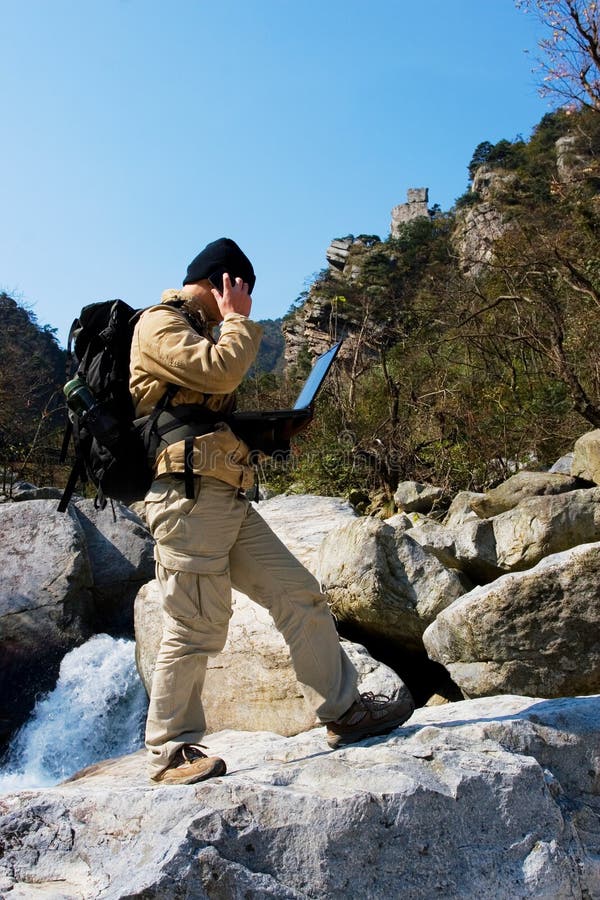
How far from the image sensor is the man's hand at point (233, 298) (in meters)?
3.09

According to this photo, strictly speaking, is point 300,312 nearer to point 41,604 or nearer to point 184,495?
point 41,604

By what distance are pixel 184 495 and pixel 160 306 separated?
2.55 ft

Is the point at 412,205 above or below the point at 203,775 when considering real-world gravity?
above

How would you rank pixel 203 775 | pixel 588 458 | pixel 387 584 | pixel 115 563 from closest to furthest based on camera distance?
pixel 203 775 < pixel 387 584 < pixel 588 458 < pixel 115 563

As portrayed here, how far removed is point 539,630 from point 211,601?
2.17m

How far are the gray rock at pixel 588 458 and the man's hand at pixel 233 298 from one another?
16.3 ft

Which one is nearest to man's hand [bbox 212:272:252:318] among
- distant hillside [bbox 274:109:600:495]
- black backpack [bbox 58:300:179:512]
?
black backpack [bbox 58:300:179:512]

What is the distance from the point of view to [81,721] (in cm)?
723

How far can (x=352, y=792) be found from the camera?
8.01ft

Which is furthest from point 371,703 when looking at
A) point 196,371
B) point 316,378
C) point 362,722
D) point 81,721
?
point 81,721

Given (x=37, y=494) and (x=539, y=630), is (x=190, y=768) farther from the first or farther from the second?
(x=37, y=494)

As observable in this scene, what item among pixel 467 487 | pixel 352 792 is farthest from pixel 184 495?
pixel 467 487

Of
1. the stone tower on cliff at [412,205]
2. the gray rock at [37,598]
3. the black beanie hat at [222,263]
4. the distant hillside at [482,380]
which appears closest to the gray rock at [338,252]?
the stone tower on cliff at [412,205]

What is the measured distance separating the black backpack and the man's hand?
1.12ft
